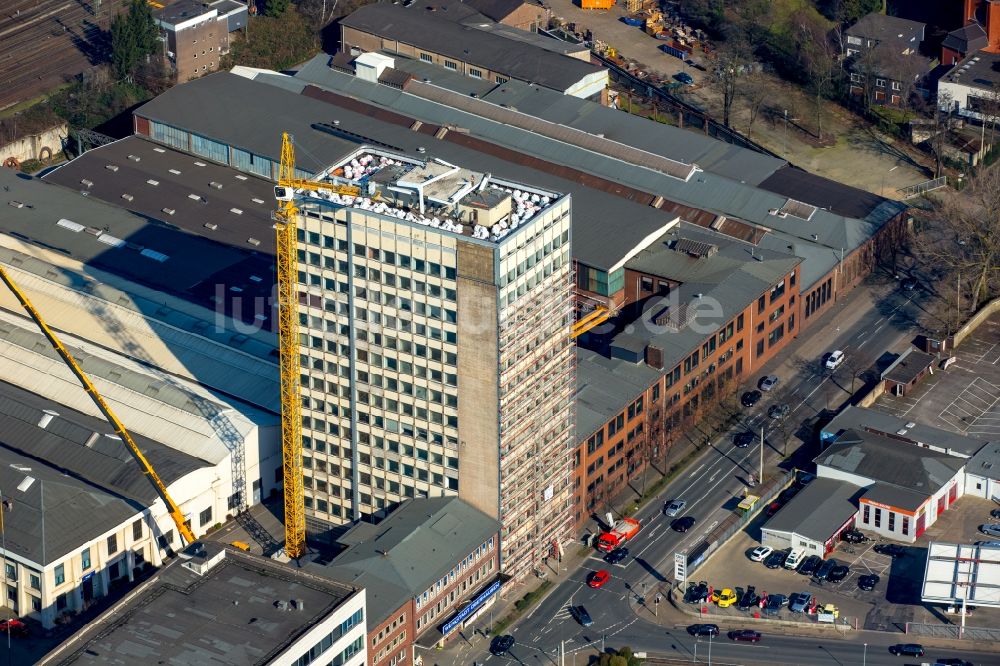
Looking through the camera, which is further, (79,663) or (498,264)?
(498,264)

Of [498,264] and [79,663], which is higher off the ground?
[498,264]

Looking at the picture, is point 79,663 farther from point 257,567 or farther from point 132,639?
point 257,567

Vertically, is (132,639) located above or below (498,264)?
below

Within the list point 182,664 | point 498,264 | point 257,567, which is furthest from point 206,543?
point 498,264

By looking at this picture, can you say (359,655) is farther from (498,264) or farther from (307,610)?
(498,264)

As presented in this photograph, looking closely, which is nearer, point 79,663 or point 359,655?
point 79,663

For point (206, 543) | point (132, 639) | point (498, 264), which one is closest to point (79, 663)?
point (132, 639)
